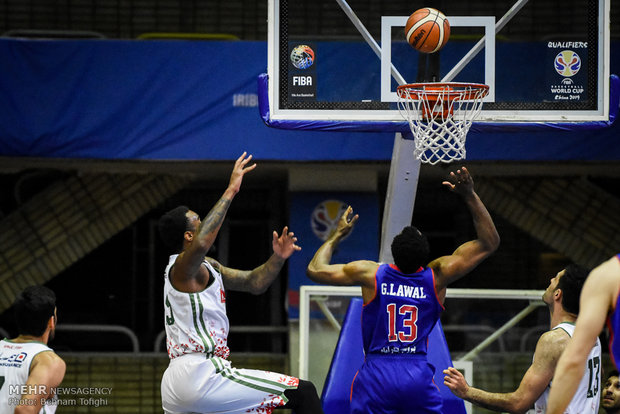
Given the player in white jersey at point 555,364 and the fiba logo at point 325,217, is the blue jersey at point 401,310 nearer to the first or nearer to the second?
the player in white jersey at point 555,364

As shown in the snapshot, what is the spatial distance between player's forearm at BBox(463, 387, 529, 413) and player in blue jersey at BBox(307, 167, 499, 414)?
0.59 meters

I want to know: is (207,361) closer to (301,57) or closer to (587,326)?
(587,326)

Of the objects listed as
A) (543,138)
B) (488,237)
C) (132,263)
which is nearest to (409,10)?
(488,237)

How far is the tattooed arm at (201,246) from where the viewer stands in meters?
5.30

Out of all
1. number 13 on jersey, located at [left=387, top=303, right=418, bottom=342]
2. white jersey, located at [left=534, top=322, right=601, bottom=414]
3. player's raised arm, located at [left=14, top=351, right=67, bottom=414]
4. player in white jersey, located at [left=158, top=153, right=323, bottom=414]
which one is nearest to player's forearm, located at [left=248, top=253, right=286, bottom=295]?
player in white jersey, located at [left=158, top=153, right=323, bottom=414]

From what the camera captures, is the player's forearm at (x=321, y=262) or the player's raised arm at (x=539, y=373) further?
the player's forearm at (x=321, y=262)

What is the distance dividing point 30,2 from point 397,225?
22.6 feet

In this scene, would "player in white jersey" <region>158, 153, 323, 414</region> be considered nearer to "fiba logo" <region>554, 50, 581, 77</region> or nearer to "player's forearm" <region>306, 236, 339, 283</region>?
"player's forearm" <region>306, 236, 339, 283</region>

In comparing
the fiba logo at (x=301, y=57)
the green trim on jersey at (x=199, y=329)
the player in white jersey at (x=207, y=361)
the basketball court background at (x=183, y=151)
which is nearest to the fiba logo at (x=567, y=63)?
the basketball court background at (x=183, y=151)

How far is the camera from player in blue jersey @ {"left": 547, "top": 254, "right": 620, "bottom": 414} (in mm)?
3596

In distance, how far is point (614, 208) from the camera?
11312 millimetres

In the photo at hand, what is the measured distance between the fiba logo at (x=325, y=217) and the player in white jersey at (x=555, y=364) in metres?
5.78

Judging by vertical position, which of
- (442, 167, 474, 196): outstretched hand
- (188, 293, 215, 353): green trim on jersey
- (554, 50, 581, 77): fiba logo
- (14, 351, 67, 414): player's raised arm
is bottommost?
(14, 351, 67, 414): player's raised arm

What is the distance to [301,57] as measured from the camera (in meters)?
7.46
